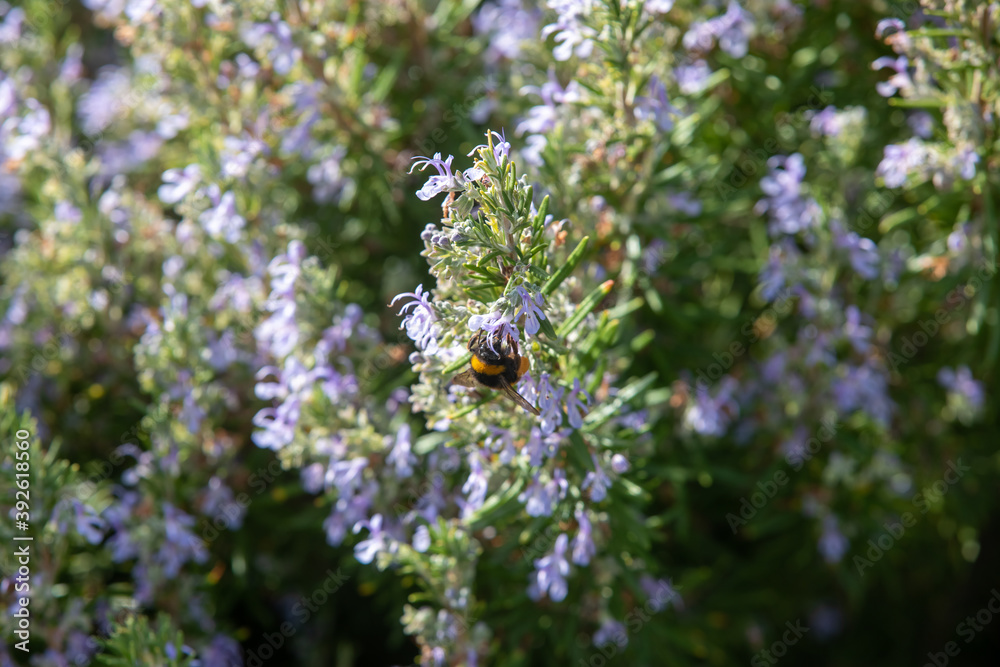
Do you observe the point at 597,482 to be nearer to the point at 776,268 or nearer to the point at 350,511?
the point at 350,511

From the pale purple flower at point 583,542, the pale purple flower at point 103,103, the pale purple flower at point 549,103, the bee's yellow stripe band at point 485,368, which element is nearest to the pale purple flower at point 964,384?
the pale purple flower at point 583,542

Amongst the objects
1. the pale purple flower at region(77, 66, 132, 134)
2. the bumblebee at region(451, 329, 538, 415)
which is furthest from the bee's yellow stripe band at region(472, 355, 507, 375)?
the pale purple flower at region(77, 66, 132, 134)

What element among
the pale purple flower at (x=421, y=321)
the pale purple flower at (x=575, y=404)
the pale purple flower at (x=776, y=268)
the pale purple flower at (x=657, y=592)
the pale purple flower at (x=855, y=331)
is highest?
the pale purple flower at (x=421, y=321)

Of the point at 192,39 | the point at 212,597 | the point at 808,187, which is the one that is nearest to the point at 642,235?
the point at 808,187

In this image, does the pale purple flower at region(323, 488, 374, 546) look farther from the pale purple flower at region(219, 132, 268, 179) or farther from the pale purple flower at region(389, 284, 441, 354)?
the pale purple flower at region(219, 132, 268, 179)

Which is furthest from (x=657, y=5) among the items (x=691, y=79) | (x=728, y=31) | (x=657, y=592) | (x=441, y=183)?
(x=657, y=592)

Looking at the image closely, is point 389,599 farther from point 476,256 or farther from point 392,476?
point 476,256

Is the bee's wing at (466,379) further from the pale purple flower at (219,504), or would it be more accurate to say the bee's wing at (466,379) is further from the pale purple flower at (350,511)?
the pale purple flower at (219,504)
